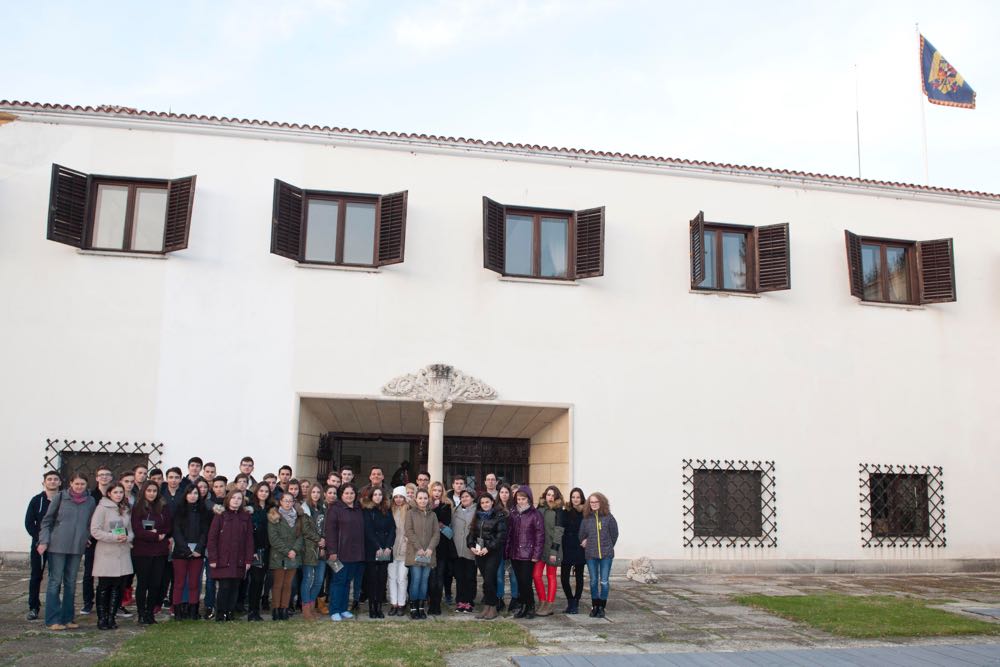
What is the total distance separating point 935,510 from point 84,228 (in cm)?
1502

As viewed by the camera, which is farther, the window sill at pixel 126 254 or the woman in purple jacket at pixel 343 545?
the window sill at pixel 126 254

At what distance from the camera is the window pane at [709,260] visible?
15.2 meters

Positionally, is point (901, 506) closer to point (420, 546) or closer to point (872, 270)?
point (872, 270)

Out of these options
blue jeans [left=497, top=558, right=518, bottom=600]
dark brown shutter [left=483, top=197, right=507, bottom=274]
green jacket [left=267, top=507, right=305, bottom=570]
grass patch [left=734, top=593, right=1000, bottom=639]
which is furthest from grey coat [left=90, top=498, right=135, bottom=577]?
grass patch [left=734, top=593, right=1000, bottom=639]

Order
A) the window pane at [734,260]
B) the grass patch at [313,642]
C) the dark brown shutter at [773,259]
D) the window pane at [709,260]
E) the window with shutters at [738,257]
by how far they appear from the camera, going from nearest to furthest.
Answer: the grass patch at [313,642], the window with shutters at [738,257], the dark brown shutter at [773,259], the window pane at [709,260], the window pane at [734,260]

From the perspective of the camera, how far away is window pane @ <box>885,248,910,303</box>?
52.6 feet

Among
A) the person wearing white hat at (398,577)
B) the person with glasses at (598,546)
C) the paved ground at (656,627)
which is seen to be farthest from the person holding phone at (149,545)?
the person with glasses at (598,546)

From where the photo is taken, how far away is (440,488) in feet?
34.8

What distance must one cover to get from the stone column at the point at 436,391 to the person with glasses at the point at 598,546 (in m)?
3.99

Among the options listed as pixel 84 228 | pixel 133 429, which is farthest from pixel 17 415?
pixel 84 228

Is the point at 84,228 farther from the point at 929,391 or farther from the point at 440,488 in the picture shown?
the point at 929,391

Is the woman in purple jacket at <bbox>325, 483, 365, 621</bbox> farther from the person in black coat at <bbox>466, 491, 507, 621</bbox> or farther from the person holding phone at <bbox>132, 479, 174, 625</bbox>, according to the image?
the person holding phone at <bbox>132, 479, 174, 625</bbox>

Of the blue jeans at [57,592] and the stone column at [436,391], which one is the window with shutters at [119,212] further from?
the blue jeans at [57,592]

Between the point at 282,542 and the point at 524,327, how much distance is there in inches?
242
